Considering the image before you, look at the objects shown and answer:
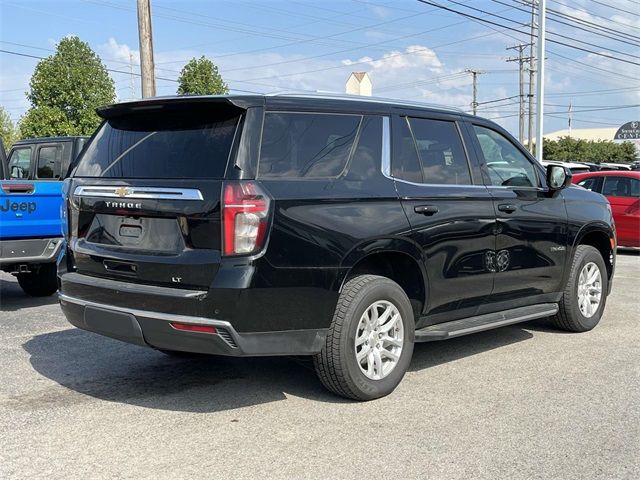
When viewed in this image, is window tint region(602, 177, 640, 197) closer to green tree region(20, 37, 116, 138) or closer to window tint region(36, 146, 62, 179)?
window tint region(36, 146, 62, 179)

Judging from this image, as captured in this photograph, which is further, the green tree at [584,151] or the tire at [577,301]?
the green tree at [584,151]

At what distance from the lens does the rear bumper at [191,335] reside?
4.07m

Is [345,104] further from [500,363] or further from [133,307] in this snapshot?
[500,363]

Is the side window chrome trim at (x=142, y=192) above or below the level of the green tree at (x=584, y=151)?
below

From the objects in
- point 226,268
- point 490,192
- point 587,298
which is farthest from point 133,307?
point 587,298

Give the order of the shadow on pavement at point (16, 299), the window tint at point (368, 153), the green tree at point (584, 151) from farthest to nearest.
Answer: the green tree at point (584, 151) < the shadow on pavement at point (16, 299) < the window tint at point (368, 153)

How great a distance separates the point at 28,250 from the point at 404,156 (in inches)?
181

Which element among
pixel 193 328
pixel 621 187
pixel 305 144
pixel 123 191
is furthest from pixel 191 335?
pixel 621 187

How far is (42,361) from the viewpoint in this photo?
224 inches

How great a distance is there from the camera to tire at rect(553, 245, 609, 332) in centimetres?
657

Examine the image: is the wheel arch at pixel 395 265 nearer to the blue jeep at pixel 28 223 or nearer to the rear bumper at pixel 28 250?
the rear bumper at pixel 28 250

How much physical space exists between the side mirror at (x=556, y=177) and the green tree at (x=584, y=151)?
5372 centimetres

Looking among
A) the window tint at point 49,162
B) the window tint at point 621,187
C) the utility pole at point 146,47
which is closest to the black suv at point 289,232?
the window tint at point 49,162

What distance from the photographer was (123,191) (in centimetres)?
440
